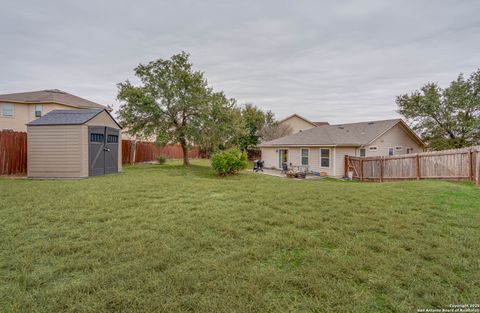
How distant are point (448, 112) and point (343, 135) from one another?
936 centimetres

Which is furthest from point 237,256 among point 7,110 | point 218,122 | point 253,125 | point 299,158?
point 7,110

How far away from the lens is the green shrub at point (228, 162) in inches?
512

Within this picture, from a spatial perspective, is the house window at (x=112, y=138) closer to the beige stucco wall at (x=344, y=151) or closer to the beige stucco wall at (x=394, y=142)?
the beige stucco wall at (x=344, y=151)

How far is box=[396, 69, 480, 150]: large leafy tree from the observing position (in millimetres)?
18094

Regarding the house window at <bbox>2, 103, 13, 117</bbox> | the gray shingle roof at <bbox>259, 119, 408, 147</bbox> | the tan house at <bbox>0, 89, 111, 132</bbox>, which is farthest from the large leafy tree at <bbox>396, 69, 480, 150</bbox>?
the house window at <bbox>2, 103, 13, 117</bbox>

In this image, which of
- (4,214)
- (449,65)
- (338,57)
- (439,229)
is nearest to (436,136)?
(449,65)

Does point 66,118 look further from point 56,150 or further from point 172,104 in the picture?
point 172,104

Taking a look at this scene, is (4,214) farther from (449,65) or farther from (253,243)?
(449,65)

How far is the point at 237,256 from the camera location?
10.5 ft

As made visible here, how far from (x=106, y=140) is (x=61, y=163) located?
7.85 ft

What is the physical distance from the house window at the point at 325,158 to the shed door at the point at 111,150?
1392cm

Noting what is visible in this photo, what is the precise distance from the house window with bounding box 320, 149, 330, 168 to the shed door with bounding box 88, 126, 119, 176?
13.9 metres

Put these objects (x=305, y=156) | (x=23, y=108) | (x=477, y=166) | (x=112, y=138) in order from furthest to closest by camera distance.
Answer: (x=23, y=108), (x=305, y=156), (x=112, y=138), (x=477, y=166)

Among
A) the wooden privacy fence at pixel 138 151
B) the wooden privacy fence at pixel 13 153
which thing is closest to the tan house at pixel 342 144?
the wooden privacy fence at pixel 138 151
